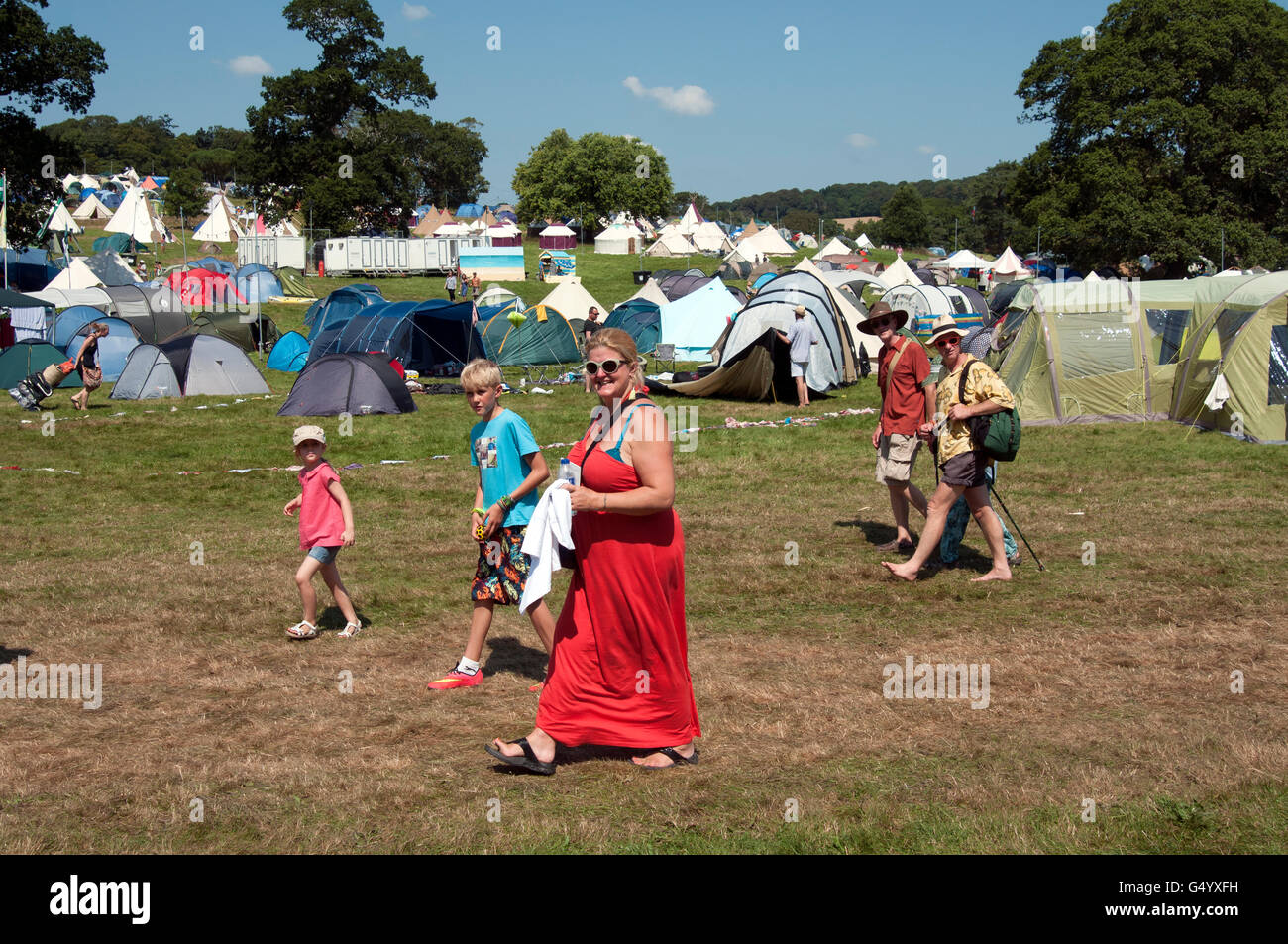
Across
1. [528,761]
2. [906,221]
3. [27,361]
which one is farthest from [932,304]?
[906,221]

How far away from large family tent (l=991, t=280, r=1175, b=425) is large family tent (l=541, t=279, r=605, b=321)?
14774 millimetres

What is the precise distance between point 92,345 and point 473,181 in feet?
293

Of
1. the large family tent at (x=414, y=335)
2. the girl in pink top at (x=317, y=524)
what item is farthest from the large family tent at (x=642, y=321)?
the girl in pink top at (x=317, y=524)

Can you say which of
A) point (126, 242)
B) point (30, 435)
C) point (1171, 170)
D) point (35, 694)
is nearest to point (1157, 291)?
point (35, 694)

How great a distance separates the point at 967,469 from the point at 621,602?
3812 millimetres

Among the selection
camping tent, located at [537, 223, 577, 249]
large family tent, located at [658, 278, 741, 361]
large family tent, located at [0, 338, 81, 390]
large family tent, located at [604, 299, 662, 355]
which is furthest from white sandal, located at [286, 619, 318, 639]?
camping tent, located at [537, 223, 577, 249]

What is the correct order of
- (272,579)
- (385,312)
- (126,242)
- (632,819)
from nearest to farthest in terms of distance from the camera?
1. (632,819)
2. (272,579)
3. (385,312)
4. (126,242)

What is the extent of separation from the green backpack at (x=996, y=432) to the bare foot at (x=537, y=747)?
4020 mm

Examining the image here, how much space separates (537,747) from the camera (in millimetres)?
4559

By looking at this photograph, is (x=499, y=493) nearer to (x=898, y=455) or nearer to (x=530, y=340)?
(x=898, y=455)

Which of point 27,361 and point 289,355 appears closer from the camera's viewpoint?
point 27,361

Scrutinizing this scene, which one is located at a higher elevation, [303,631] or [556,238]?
[556,238]

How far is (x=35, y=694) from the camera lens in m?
5.65
